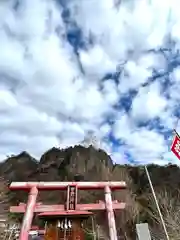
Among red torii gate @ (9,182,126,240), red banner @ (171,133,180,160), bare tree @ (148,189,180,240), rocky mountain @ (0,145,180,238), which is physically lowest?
red torii gate @ (9,182,126,240)

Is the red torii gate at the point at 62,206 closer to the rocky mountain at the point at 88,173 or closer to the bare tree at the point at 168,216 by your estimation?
the bare tree at the point at 168,216

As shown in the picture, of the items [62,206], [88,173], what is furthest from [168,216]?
[88,173]

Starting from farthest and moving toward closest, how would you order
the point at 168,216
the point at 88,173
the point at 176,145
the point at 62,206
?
the point at 88,173
the point at 168,216
the point at 62,206
the point at 176,145

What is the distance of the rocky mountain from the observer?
3253cm

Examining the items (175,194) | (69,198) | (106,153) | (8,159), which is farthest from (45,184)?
(8,159)

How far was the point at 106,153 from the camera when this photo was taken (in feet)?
144

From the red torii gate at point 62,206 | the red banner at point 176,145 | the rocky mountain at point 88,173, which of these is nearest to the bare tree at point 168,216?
the rocky mountain at point 88,173

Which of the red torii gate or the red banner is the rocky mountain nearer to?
the red torii gate

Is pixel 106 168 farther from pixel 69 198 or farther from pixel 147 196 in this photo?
pixel 69 198

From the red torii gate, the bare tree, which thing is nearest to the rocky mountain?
the bare tree

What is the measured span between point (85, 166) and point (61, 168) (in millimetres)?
4149

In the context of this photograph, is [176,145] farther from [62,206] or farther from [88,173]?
[88,173]

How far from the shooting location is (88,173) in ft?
129

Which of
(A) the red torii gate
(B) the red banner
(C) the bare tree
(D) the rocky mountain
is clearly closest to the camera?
(B) the red banner
